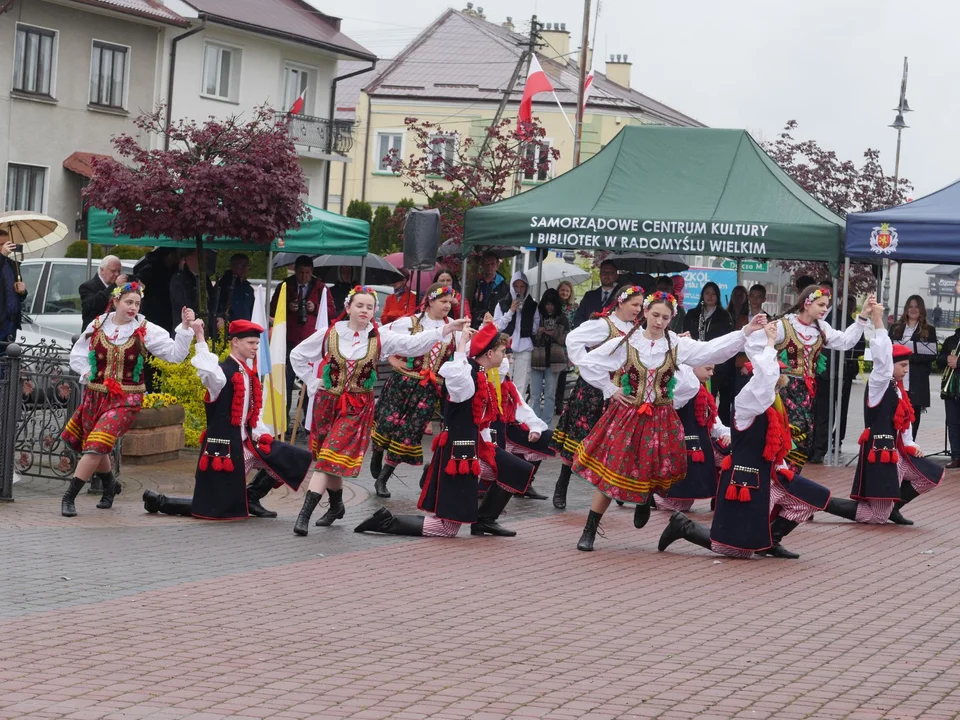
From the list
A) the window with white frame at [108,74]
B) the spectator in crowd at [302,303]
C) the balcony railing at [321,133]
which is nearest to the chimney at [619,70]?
the balcony railing at [321,133]

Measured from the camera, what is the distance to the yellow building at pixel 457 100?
51.8 m

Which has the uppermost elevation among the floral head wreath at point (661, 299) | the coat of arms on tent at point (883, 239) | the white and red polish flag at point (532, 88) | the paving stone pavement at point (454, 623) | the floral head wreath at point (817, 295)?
the white and red polish flag at point (532, 88)

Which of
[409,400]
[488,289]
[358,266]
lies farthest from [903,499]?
[358,266]

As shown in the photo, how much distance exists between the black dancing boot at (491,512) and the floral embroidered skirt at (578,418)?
1953 mm

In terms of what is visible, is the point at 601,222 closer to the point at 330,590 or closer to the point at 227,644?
the point at 330,590

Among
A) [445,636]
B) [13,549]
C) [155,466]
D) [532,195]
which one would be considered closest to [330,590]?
[445,636]

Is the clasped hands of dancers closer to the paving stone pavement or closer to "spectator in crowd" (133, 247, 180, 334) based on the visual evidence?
the paving stone pavement

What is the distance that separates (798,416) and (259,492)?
14.7 ft

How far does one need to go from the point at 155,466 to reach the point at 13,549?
3759 millimetres

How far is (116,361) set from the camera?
10.9m

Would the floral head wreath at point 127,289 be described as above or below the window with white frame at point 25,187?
below

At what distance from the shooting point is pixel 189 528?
34.7 feet

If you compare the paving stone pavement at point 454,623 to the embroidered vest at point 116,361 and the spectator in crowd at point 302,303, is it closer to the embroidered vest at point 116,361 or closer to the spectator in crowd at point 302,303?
the embroidered vest at point 116,361

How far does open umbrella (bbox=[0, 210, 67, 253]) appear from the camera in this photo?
51.7 ft
